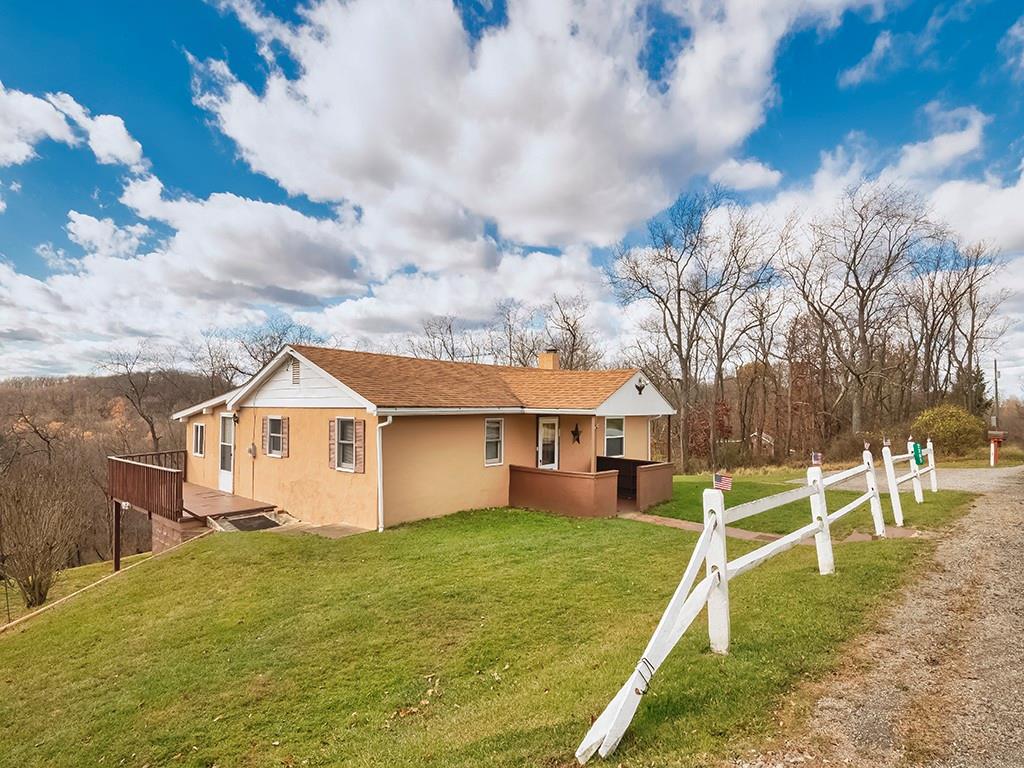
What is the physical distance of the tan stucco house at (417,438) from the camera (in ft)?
38.5

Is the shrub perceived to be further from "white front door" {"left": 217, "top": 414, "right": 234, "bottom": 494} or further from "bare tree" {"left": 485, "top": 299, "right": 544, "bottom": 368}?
"white front door" {"left": 217, "top": 414, "right": 234, "bottom": 494}

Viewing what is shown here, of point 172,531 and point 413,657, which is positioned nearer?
point 413,657

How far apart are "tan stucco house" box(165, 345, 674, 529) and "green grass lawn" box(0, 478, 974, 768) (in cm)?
298

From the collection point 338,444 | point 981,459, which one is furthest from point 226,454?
point 981,459

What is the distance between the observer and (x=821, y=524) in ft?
18.5

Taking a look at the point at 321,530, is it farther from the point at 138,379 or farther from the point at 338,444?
the point at 138,379

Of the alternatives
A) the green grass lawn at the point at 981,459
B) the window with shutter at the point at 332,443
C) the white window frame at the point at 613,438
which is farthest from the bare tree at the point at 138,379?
the green grass lawn at the point at 981,459

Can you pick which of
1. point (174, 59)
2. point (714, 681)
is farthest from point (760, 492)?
point (174, 59)

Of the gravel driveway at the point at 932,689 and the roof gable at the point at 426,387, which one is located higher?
the roof gable at the point at 426,387

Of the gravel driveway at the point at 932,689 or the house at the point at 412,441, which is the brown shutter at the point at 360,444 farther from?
the gravel driveway at the point at 932,689

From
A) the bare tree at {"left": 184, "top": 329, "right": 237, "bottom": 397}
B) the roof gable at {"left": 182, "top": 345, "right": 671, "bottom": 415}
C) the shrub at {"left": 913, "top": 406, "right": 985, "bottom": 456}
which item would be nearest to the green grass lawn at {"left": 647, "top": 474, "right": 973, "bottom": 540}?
the roof gable at {"left": 182, "top": 345, "right": 671, "bottom": 415}

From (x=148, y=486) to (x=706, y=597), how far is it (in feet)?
50.0

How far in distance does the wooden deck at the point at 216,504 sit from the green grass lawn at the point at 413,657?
3.71 m

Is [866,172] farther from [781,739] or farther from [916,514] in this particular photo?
[781,739]
